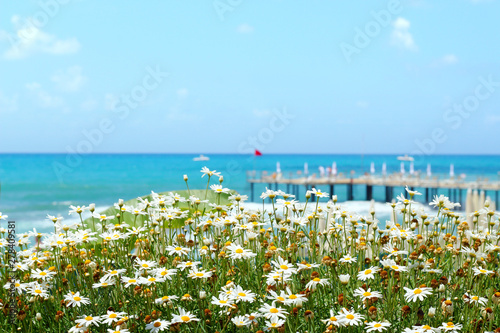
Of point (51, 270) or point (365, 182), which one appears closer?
point (51, 270)

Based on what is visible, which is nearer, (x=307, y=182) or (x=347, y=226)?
(x=347, y=226)

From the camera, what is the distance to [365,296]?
2.04m

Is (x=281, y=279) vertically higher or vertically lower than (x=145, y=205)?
lower

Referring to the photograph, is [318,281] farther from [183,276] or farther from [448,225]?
[448,225]

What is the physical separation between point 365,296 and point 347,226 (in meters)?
1.05

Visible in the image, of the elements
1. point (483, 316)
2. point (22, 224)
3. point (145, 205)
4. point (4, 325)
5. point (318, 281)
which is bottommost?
point (22, 224)

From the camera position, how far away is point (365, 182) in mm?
32188

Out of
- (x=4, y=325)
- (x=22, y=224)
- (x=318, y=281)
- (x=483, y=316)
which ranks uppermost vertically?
(x=318, y=281)

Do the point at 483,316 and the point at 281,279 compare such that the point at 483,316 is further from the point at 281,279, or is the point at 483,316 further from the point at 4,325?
the point at 4,325

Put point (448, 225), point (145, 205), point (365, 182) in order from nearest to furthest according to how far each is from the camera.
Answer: point (145, 205)
point (448, 225)
point (365, 182)

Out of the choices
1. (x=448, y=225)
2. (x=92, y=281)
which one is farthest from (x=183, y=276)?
(x=448, y=225)

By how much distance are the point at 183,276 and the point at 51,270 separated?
0.74 m

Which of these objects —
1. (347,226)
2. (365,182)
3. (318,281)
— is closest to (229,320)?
(318,281)

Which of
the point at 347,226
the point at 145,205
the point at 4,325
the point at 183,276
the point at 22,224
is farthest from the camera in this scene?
the point at 22,224
